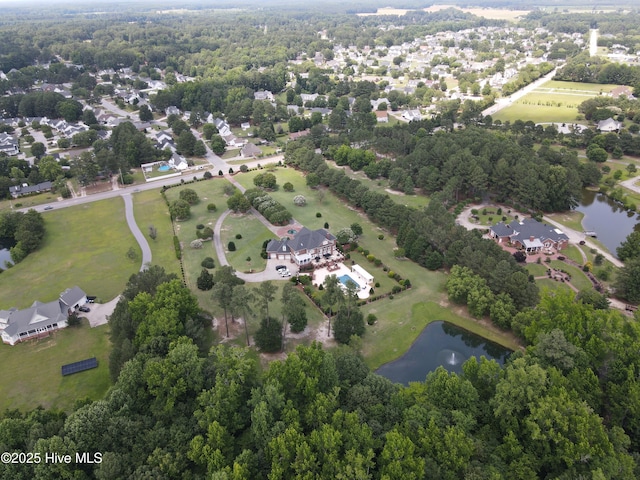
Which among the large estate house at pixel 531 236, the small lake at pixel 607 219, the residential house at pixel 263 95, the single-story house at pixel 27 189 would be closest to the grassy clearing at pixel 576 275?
the large estate house at pixel 531 236

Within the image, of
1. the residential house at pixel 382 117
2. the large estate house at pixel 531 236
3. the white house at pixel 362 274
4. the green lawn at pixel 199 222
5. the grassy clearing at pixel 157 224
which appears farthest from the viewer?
the residential house at pixel 382 117

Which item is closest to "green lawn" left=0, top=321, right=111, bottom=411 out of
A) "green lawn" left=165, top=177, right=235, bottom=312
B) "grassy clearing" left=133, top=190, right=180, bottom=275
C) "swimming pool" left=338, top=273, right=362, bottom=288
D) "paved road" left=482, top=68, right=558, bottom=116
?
"green lawn" left=165, top=177, right=235, bottom=312

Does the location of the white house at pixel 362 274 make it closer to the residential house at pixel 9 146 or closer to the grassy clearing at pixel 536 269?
the grassy clearing at pixel 536 269

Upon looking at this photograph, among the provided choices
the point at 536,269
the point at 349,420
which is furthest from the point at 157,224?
the point at 536,269

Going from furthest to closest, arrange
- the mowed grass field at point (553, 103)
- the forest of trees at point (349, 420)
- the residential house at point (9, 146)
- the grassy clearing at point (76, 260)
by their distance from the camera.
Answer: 1. the mowed grass field at point (553, 103)
2. the residential house at point (9, 146)
3. the grassy clearing at point (76, 260)
4. the forest of trees at point (349, 420)

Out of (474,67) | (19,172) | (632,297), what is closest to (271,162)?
(19,172)

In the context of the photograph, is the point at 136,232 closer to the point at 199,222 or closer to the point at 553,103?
the point at 199,222

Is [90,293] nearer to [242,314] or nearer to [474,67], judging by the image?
[242,314]
